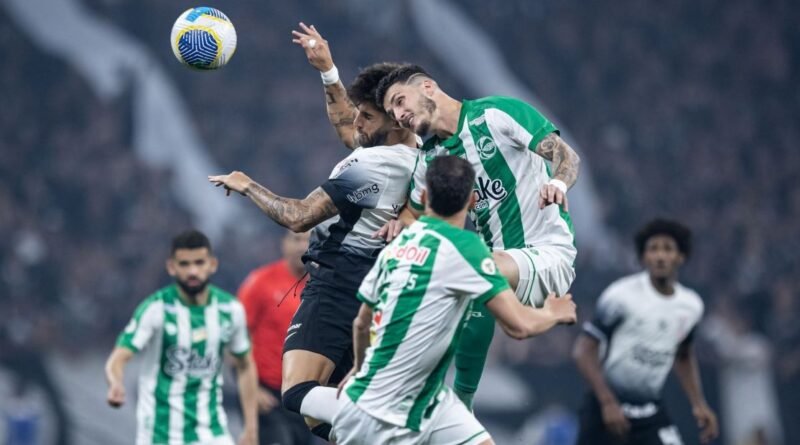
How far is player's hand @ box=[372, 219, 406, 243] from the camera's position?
6008 millimetres

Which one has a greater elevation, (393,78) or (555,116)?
(555,116)

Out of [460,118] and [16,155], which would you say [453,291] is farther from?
[16,155]

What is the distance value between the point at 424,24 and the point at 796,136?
5448 millimetres

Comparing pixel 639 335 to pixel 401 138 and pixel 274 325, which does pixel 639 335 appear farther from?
pixel 401 138

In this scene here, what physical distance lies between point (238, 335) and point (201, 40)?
2764 mm

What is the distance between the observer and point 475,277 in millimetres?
5203

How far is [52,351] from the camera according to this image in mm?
12570

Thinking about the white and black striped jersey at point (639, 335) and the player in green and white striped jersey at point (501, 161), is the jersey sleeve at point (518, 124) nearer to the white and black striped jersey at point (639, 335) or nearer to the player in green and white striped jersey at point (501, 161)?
the player in green and white striped jersey at point (501, 161)

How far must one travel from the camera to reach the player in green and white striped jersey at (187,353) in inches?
334

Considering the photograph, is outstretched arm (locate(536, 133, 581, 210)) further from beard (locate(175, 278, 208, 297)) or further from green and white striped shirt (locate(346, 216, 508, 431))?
beard (locate(175, 278, 208, 297))

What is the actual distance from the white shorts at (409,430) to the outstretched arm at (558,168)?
1.03 metres

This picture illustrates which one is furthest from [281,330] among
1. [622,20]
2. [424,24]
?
[622,20]

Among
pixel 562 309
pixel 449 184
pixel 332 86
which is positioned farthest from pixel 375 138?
pixel 562 309

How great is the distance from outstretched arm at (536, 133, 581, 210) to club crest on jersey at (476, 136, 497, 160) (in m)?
0.25
